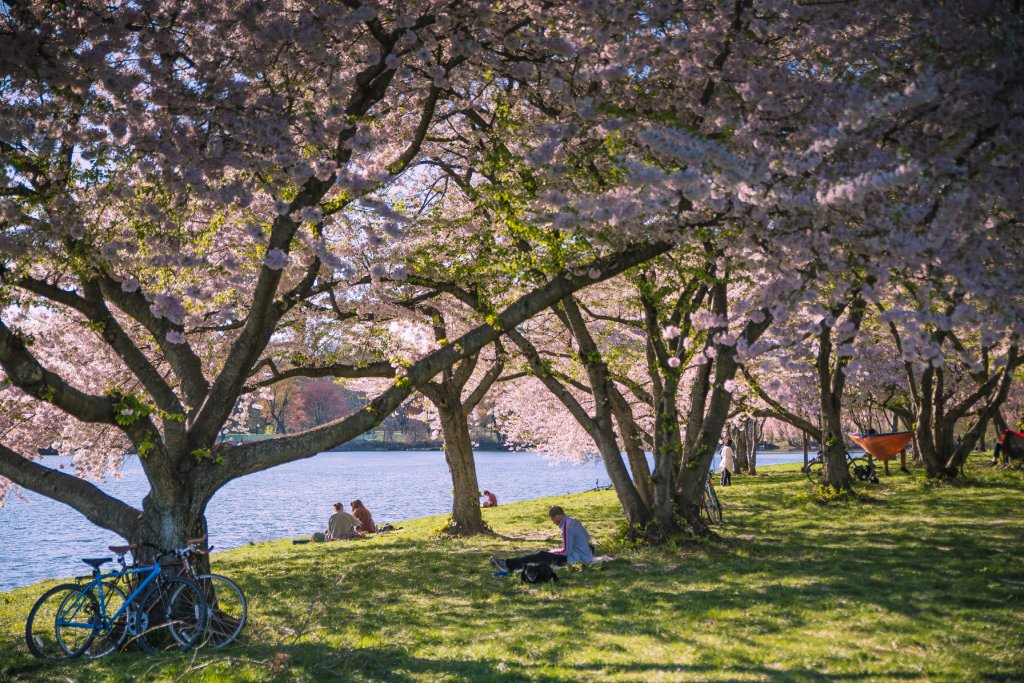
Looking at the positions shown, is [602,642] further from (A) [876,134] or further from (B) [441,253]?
(B) [441,253]

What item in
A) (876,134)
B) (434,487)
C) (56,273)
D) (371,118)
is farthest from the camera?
(434,487)

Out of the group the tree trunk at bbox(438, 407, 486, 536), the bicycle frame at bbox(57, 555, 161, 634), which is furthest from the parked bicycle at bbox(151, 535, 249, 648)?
the tree trunk at bbox(438, 407, 486, 536)

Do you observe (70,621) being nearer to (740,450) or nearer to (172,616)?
(172,616)

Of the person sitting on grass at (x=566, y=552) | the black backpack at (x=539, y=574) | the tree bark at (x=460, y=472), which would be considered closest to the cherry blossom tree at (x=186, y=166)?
the black backpack at (x=539, y=574)

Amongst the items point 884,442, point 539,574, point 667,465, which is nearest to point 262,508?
point 667,465

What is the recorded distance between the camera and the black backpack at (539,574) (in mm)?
10391

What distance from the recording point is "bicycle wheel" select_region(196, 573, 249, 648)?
768 cm

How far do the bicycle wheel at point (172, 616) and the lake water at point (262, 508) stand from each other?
1114 cm

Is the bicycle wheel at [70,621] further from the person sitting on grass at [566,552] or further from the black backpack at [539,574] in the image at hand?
the person sitting on grass at [566,552]

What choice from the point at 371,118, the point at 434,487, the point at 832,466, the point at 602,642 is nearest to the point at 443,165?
the point at 371,118

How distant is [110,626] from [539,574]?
17.5 ft

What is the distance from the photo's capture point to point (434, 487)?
44188 mm

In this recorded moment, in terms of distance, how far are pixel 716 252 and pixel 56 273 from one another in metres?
8.09

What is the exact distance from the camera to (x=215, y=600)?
8180mm
